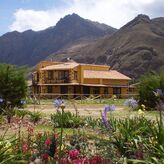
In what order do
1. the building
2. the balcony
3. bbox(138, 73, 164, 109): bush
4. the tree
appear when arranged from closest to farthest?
the tree < bbox(138, 73, 164, 109): bush < the building < the balcony

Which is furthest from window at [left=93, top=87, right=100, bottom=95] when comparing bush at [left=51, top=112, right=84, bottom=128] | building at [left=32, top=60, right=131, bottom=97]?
bush at [left=51, top=112, right=84, bottom=128]

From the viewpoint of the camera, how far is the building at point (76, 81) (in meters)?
79.8

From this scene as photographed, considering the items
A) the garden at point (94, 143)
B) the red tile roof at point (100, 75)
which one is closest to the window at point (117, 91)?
the red tile roof at point (100, 75)

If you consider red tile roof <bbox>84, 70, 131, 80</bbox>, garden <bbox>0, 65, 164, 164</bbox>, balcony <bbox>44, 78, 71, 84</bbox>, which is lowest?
garden <bbox>0, 65, 164, 164</bbox>

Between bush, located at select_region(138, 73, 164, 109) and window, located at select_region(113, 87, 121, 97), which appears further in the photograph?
window, located at select_region(113, 87, 121, 97)

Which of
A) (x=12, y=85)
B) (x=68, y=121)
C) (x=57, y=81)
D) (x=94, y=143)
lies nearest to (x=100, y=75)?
(x=57, y=81)

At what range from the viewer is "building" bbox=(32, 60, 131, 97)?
7981 centimetres

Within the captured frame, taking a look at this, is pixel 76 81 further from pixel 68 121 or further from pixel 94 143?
pixel 94 143

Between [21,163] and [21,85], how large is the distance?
71.9 ft

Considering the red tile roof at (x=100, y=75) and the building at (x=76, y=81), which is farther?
the red tile roof at (x=100, y=75)

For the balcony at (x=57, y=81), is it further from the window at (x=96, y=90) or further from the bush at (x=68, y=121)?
the bush at (x=68, y=121)

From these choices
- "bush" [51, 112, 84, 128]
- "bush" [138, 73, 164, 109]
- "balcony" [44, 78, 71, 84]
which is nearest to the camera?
"bush" [51, 112, 84, 128]

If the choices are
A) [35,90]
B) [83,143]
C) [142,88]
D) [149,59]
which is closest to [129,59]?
[149,59]

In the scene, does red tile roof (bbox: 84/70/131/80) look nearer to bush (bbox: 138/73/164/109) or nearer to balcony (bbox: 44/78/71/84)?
balcony (bbox: 44/78/71/84)
